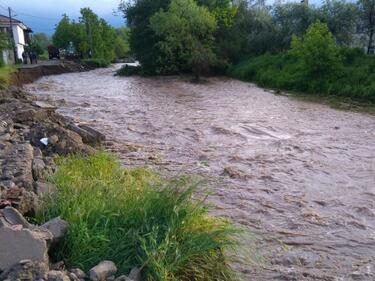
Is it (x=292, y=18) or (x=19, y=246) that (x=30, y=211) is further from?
(x=292, y=18)

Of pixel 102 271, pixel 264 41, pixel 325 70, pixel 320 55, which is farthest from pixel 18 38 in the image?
pixel 102 271

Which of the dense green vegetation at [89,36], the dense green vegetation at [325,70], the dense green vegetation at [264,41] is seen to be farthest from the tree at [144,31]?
the dense green vegetation at [89,36]

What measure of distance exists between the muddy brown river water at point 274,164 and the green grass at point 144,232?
0.61 m

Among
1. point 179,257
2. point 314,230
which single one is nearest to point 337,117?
point 314,230

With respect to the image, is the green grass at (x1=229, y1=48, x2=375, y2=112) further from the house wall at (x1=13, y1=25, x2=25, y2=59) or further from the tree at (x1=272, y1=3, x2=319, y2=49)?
the house wall at (x1=13, y1=25, x2=25, y2=59)

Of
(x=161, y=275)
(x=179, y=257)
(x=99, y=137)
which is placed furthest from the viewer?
(x=99, y=137)

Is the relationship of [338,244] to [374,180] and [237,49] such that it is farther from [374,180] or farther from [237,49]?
[237,49]

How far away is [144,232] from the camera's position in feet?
14.6

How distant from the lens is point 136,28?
1550 inches

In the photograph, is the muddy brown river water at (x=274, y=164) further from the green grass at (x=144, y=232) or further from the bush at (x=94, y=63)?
the bush at (x=94, y=63)

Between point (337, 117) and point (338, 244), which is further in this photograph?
point (337, 117)

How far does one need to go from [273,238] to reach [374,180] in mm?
3651

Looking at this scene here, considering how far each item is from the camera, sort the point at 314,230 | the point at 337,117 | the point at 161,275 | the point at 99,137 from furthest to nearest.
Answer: the point at 337,117 < the point at 99,137 < the point at 314,230 < the point at 161,275

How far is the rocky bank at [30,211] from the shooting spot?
11.5 feet
